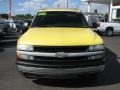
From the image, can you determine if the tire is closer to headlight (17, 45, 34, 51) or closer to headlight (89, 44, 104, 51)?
headlight (89, 44, 104, 51)

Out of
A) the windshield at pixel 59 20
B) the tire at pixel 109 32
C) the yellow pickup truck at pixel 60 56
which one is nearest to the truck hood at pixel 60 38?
the yellow pickup truck at pixel 60 56

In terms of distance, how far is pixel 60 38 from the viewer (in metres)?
7.81

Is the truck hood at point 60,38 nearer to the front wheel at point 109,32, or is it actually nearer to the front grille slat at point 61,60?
the front grille slat at point 61,60

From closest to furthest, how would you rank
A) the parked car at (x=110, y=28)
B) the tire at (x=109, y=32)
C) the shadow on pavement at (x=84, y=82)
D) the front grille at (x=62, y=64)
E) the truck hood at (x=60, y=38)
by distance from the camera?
the front grille at (x=62, y=64) < the truck hood at (x=60, y=38) < the shadow on pavement at (x=84, y=82) < the parked car at (x=110, y=28) < the tire at (x=109, y=32)

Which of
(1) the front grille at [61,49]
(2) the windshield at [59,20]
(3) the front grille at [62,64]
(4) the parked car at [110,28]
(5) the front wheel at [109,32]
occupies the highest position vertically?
(2) the windshield at [59,20]

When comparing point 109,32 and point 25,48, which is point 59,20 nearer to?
point 25,48

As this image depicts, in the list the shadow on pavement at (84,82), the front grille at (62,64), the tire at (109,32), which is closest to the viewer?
the front grille at (62,64)

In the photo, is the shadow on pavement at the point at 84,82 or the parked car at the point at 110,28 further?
the parked car at the point at 110,28

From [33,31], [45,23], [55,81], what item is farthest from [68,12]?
[55,81]

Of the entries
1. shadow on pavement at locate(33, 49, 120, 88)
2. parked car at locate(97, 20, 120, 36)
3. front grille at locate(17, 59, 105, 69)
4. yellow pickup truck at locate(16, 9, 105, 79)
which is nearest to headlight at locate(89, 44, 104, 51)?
yellow pickup truck at locate(16, 9, 105, 79)

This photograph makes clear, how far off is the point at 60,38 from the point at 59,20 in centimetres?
197

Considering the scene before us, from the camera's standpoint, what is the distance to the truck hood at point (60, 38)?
7605 mm

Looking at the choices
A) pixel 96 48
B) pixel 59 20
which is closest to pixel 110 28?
pixel 59 20

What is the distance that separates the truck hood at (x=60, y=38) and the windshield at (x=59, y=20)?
880 mm
